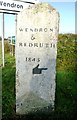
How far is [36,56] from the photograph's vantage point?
4223 millimetres

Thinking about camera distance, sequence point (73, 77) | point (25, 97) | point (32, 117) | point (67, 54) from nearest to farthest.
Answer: point (32, 117)
point (25, 97)
point (73, 77)
point (67, 54)

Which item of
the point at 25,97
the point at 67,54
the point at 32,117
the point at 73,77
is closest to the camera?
the point at 32,117

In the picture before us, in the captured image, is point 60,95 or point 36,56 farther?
point 60,95

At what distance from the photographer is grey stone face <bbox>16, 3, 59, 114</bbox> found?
4.10 m

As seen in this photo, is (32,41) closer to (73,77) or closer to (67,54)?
(73,77)

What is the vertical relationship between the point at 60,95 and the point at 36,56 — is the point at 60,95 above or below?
below

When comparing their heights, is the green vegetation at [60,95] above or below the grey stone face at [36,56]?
below

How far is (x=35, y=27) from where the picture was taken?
13.5 ft

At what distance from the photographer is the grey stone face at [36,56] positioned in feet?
13.4

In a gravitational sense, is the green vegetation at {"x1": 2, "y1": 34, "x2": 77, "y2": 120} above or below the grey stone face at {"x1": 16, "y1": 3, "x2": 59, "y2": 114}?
below

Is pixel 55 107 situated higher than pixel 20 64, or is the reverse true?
pixel 20 64

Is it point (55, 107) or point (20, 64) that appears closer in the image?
point (20, 64)

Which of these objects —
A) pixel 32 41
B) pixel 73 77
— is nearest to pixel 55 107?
pixel 32 41

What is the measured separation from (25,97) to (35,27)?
3.68 feet
